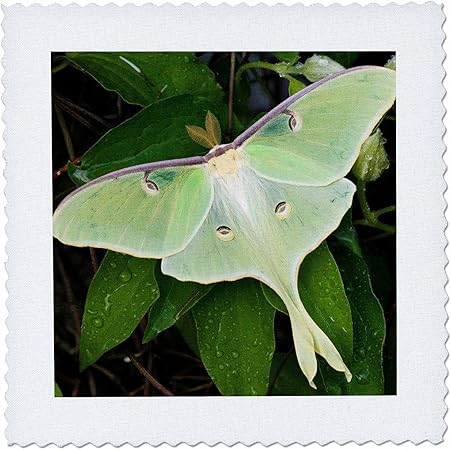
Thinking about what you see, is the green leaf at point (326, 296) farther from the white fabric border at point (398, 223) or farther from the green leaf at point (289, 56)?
the green leaf at point (289, 56)

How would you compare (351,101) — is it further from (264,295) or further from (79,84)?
(79,84)

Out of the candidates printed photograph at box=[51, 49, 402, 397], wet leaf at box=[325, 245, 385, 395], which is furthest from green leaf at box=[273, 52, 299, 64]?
wet leaf at box=[325, 245, 385, 395]

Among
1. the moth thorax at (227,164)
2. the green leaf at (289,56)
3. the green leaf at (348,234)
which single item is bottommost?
the green leaf at (348,234)

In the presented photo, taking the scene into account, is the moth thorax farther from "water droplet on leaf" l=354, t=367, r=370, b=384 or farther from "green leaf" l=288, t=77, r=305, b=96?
"water droplet on leaf" l=354, t=367, r=370, b=384

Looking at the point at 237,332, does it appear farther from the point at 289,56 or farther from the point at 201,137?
the point at 289,56

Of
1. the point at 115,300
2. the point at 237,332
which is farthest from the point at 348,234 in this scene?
the point at 115,300

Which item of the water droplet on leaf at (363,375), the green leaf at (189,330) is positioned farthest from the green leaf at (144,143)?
the water droplet on leaf at (363,375)

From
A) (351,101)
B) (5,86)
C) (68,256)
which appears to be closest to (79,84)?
(5,86)
